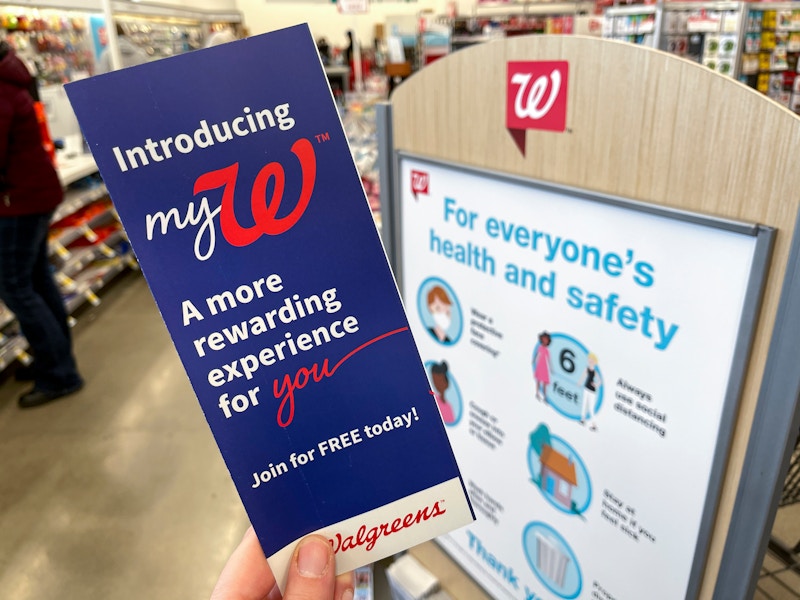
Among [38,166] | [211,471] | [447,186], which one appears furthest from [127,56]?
[447,186]

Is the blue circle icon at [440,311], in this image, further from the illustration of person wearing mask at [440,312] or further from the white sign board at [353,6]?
the white sign board at [353,6]

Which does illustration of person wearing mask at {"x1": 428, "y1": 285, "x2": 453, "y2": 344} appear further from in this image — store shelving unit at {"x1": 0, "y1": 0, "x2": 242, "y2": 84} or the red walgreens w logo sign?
store shelving unit at {"x1": 0, "y1": 0, "x2": 242, "y2": 84}

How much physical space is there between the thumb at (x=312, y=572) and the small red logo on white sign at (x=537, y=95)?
0.78 meters

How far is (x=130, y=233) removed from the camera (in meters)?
0.61

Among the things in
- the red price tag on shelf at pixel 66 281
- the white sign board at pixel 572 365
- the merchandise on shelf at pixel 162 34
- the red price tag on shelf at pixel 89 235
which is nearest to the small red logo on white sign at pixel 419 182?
the white sign board at pixel 572 365

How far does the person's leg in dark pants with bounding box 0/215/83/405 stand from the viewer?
10.6 feet

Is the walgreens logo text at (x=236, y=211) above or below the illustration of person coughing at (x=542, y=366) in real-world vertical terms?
above

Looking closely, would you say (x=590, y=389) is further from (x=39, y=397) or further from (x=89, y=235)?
(x=89, y=235)

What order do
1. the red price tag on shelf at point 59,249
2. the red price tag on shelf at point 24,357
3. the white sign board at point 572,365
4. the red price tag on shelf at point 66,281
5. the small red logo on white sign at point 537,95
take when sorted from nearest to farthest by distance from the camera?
the white sign board at point 572,365 → the small red logo on white sign at point 537,95 → the red price tag on shelf at point 24,357 → the red price tag on shelf at point 59,249 → the red price tag on shelf at point 66,281

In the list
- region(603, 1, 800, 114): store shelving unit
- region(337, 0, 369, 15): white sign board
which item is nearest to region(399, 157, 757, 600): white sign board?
region(603, 1, 800, 114): store shelving unit

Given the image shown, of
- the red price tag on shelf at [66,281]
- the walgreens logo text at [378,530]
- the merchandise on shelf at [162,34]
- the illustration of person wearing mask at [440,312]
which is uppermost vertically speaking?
the merchandise on shelf at [162,34]

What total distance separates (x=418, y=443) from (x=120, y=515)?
2537mm

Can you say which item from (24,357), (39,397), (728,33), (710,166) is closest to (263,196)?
(710,166)

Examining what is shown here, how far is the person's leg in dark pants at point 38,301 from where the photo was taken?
3.24 meters
